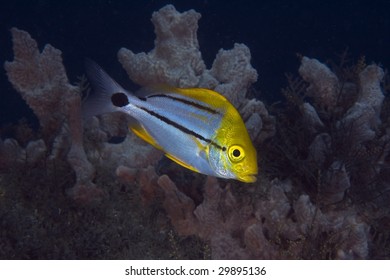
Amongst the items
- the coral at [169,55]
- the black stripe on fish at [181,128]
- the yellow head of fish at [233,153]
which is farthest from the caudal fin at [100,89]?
the coral at [169,55]

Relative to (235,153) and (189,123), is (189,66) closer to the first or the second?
(189,123)

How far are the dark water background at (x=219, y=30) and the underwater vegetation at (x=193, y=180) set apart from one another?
19960 millimetres

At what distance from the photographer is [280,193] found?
366 cm

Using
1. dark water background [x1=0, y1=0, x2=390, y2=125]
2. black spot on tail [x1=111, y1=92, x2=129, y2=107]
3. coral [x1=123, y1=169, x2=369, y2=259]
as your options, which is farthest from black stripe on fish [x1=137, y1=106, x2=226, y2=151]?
dark water background [x1=0, y1=0, x2=390, y2=125]

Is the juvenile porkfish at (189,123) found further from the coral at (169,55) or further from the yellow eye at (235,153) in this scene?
the coral at (169,55)

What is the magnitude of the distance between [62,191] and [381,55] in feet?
105

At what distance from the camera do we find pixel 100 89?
2643mm

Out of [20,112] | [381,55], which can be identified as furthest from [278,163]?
[381,55]

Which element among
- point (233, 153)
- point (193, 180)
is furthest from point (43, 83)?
point (233, 153)

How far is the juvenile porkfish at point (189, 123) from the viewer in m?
2.43

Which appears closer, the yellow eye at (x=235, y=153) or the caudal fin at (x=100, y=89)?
the yellow eye at (x=235, y=153)

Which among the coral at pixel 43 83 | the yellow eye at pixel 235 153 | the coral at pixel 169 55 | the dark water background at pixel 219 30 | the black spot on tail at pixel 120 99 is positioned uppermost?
the yellow eye at pixel 235 153

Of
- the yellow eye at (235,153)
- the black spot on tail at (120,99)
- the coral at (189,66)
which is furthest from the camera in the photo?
the coral at (189,66)

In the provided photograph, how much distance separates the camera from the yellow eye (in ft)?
7.87
